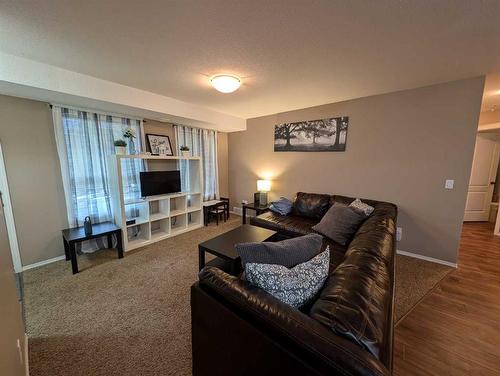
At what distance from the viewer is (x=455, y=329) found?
5.75 feet

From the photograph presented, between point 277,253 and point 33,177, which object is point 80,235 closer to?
point 33,177

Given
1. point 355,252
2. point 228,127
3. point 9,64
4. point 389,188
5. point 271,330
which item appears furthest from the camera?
point 228,127

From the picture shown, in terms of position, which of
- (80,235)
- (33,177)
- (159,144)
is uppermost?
(159,144)

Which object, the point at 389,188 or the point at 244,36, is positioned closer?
the point at 244,36

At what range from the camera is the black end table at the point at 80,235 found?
249 cm

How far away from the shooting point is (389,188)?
3096 mm

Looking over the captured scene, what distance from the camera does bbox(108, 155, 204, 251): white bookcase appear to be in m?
3.10

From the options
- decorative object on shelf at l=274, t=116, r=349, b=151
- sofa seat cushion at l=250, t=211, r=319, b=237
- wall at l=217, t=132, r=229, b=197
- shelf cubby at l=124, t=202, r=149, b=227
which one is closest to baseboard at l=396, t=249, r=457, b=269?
sofa seat cushion at l=250, t=211, r=319, b=237

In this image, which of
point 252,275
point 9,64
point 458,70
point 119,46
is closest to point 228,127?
point 119,46

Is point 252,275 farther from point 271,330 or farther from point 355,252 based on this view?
point 355,252

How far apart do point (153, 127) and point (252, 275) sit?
359 cm

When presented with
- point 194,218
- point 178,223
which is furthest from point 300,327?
point 194,218

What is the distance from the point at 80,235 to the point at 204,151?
2.71m

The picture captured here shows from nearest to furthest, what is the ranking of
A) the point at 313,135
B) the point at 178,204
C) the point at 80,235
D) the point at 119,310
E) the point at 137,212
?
the point at 119,310, the point at 80,235, the point at 137,212, the point at 313,135, the point at 178,204
